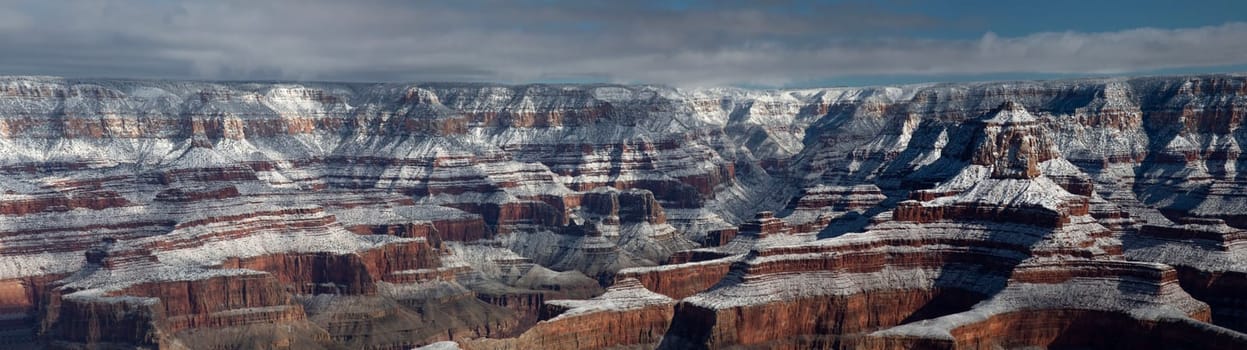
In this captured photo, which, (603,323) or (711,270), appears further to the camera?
(711,270)

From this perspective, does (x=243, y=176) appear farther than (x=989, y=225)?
Yes

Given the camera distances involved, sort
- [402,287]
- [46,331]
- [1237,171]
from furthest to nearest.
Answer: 1. [1237,171]
2. [402,287]
3. [46,331]

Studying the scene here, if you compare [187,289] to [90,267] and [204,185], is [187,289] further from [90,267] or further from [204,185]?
[204,185]

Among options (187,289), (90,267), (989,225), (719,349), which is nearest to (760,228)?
(989,225)

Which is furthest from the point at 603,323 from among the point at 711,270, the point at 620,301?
the point at 711,270

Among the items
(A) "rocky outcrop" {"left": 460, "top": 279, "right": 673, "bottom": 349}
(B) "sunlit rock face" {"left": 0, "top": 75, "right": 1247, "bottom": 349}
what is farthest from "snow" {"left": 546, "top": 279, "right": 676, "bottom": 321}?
(B) "sunlit rock face" {"left": 0, "top": 75, "right": 1247, "bottom": 349}

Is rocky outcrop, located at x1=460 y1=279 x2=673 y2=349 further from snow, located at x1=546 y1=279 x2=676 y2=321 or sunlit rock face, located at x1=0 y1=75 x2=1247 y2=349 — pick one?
sunlit rock face, located at x1=0 y1=75 x2=1247 y2=349

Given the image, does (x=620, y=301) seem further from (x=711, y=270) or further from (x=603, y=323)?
(x=711, y=270)

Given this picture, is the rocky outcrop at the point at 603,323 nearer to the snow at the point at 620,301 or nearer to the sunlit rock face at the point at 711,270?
the snow at the point at 620,301

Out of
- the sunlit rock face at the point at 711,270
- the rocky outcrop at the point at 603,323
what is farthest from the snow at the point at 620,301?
the sunlit rock face at the point at 711,270

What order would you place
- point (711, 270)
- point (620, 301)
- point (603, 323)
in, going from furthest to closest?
point (711, 270), point (620, 301), point (603, 323)

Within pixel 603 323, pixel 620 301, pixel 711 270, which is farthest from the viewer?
pixel 711 270
